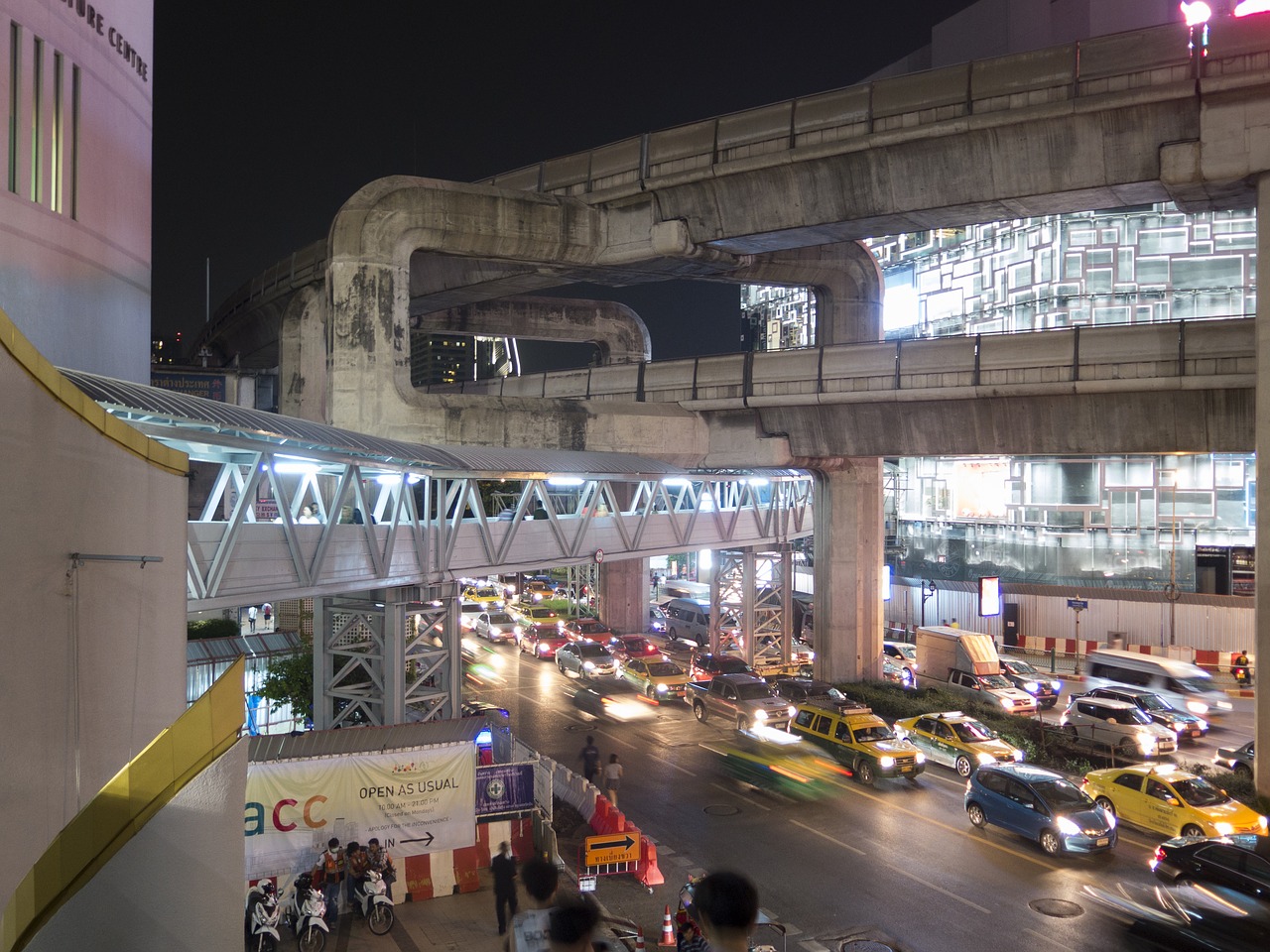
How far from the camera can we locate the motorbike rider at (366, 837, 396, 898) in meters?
14.0

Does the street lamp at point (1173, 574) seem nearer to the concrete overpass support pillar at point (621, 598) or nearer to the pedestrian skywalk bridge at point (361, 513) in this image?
the pedestrian skywalk bridge at point (361, 513)

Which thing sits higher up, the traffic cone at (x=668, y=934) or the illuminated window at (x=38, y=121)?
the illuminated window at (x=38, y=121)

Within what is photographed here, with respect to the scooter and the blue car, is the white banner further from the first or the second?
the blue car

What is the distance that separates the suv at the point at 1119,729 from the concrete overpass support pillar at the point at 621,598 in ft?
75.9

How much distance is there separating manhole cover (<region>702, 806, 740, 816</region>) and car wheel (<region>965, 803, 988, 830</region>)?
4.45 metres

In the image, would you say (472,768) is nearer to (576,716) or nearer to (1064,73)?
(576,716)

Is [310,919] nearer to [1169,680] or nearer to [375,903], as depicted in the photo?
[375,903]

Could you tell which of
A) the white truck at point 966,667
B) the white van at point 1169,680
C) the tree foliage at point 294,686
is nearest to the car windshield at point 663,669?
the white truck at point 966,667

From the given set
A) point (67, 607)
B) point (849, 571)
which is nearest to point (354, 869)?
point (67, 607)

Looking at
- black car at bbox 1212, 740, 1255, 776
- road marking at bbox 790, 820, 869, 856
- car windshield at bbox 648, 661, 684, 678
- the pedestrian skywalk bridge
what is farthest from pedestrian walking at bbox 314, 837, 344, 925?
black car at bbox 1212, 740, 1255, 776

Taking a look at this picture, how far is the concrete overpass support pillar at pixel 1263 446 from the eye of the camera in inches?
703

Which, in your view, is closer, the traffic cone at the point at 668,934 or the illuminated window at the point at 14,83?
the illuminated window at the point at 14,83

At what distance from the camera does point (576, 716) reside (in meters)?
28.5

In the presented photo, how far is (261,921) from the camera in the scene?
12523 mm
